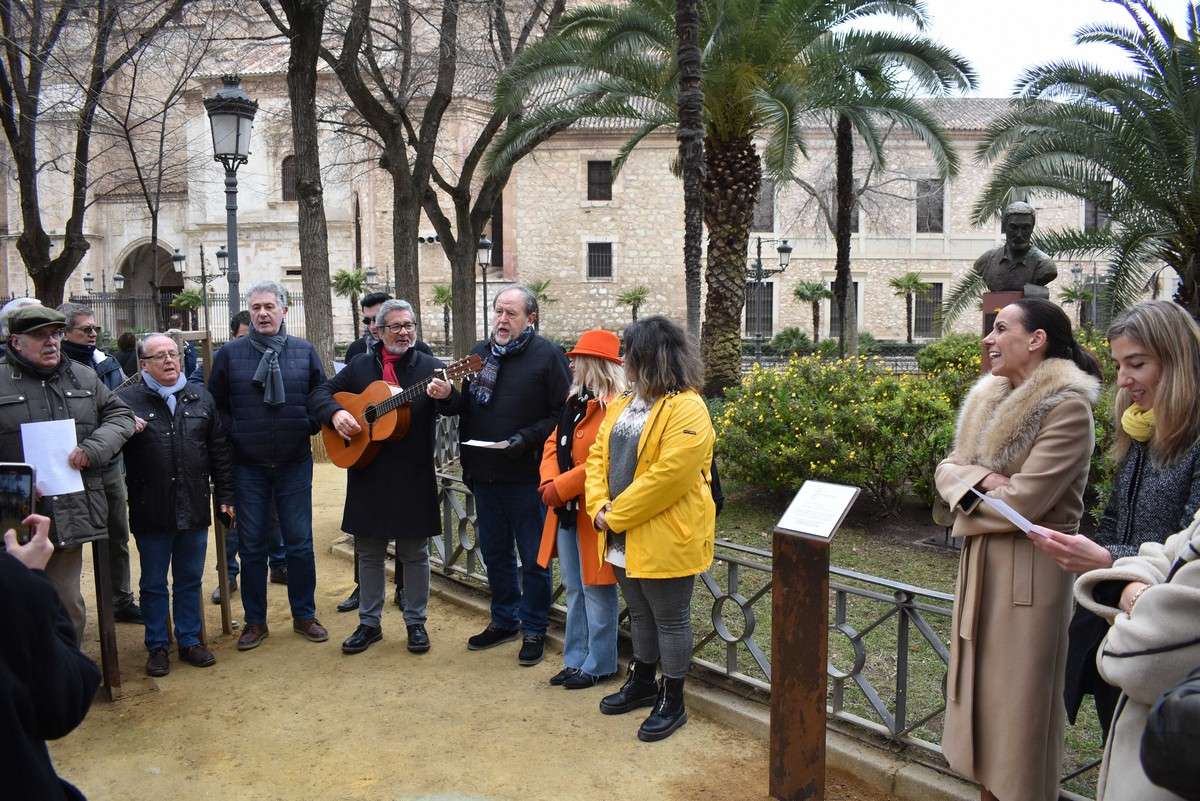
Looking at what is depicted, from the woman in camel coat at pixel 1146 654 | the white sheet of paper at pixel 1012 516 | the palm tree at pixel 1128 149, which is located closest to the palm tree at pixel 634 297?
the palm tree at pixel 1128 149

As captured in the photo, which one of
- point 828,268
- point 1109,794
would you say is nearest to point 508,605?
point 1109,794

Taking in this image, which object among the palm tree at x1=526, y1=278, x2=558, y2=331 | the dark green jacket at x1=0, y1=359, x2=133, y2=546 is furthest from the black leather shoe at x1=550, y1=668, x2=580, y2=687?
the palm tree at x1=526, y1=278, x2=558, y2=331

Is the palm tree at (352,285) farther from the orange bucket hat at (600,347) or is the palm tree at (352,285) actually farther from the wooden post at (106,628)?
the orange bucket hat at (600,347)

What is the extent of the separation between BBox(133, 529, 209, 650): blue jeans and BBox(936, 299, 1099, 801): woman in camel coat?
12.4 ft

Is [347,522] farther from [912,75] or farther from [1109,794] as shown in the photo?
[912,75]

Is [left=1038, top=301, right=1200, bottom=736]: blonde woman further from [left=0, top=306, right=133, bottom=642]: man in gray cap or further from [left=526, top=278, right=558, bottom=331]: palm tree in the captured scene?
[left=526, top=278, right=558, bottom=331]: palm tree

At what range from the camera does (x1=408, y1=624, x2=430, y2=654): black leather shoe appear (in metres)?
5.09

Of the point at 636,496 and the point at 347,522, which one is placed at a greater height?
the point at 636,496

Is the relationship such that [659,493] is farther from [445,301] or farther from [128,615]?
[445,301]

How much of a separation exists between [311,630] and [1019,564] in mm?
3897

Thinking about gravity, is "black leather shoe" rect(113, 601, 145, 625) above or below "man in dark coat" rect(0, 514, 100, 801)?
below

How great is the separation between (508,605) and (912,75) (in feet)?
40.0

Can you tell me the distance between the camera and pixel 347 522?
5.10 metres

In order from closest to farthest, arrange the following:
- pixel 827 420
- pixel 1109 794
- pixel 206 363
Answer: pixel 1109 794, pixel 206 363, pixel 827 420
